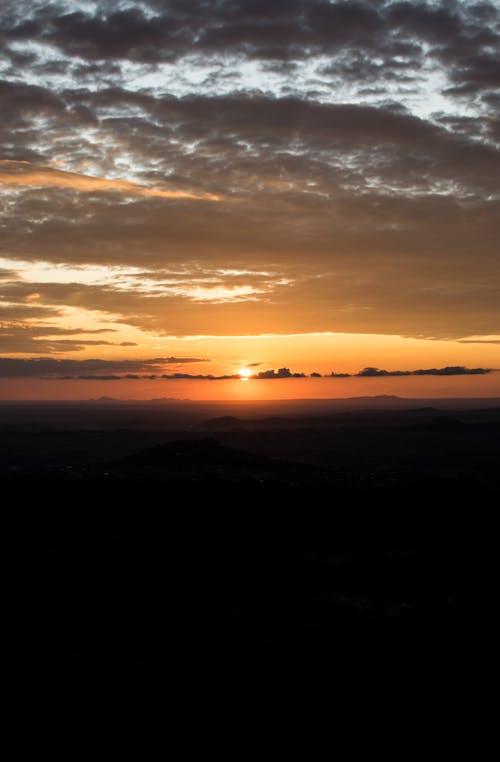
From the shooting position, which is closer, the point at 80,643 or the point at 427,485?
the point at 80,643

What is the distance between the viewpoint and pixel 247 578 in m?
37.5

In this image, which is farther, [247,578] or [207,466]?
[207,466]

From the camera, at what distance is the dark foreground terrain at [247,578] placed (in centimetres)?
2430

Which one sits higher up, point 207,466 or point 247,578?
point 247,578

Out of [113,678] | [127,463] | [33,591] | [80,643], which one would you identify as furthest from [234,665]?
[127,463]

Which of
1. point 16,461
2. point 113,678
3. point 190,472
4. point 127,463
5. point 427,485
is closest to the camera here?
point 113,678

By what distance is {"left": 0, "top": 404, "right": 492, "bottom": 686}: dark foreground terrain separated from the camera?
24.3m

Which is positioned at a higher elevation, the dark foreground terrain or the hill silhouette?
the dark foreground terrain

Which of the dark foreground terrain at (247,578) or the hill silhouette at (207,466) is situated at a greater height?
the dark foreground terrain at (247,578)

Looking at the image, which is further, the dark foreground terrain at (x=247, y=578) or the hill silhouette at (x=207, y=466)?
the hill silhouette at (x=207, y=466)

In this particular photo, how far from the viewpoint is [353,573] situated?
1585 inches

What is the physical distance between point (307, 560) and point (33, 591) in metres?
17.9

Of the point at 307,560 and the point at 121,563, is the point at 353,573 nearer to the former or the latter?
the point at 307,560

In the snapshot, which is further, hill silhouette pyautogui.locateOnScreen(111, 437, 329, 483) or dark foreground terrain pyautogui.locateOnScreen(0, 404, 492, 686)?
hill silhouette pyautogui.locateOnScreen(111, 437, 329, 483)
